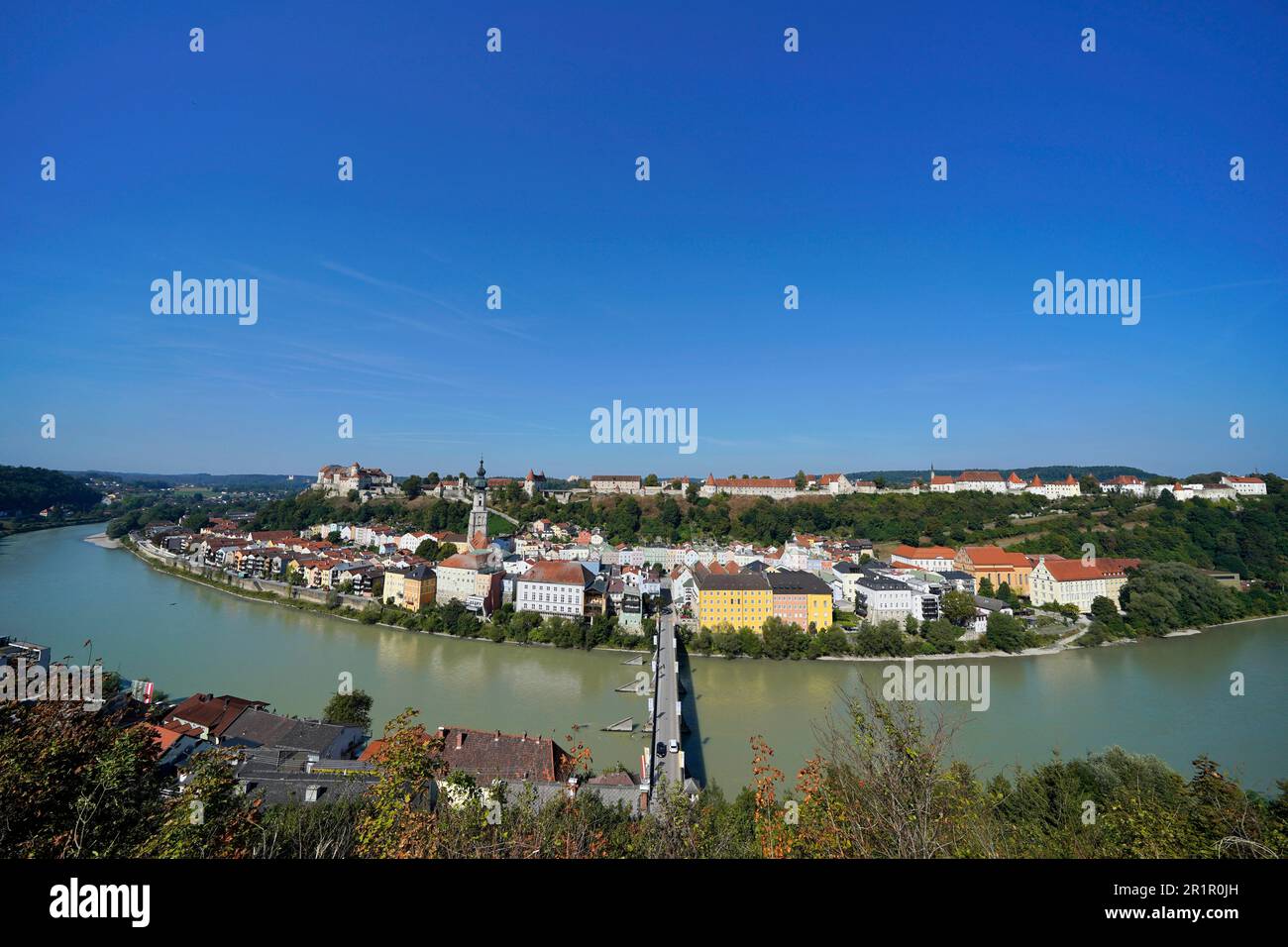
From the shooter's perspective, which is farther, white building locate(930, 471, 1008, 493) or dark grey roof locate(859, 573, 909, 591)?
white building locate(930, 471, 1008, 493)

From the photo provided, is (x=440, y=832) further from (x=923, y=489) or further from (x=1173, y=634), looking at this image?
(x=923, y=489)

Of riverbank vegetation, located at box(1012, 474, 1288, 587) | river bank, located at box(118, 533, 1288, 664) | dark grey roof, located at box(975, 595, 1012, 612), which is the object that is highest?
riverbank vegetation, located at box(1012, 474, 1288, 587)

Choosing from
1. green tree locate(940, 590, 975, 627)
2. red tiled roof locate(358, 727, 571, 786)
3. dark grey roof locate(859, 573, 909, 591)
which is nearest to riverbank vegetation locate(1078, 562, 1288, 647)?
green tree locate(940, 590, 975, 627)

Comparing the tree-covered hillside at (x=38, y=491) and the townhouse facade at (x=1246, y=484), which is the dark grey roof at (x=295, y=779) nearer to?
the townhouse facade at (x=1246, y=484)

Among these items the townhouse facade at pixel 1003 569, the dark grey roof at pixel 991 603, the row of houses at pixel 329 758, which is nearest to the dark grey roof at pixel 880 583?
the dark grey roof at pixel 991 603

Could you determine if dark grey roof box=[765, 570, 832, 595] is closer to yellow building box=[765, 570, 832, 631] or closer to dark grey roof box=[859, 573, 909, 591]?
yellow building box=[765, 570, 832, 631]

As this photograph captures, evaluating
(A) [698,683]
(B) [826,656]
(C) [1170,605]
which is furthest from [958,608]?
(A) [698,683]

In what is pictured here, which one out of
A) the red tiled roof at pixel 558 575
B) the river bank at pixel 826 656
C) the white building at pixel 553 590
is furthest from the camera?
the red tiled roof at pixel 558 575

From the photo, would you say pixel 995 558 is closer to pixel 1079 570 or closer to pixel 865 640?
pixel 1079 570

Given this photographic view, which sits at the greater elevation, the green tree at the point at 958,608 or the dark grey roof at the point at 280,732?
the dark grey roof at the point at 280,732
